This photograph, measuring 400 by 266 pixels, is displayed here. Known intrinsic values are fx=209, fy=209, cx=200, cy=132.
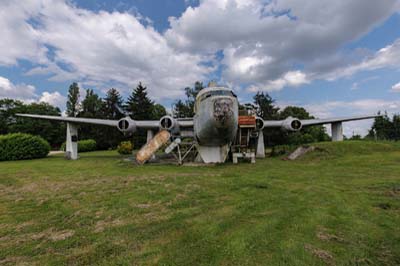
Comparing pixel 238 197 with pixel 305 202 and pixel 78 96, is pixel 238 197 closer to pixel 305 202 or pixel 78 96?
pixel 305 202

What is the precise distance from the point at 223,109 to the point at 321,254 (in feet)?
25.3

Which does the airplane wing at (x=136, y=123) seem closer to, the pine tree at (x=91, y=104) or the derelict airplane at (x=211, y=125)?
the derelict airplane at (x=211, y=125)

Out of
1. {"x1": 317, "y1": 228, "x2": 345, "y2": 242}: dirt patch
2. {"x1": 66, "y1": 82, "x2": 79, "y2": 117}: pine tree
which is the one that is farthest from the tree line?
{"x1": 317, "y1": 228, "x2": 345, "y2": 242}: dirt patch

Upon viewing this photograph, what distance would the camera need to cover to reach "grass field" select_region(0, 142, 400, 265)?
2.62 meters

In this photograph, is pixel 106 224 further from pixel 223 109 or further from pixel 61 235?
pixel 223 109

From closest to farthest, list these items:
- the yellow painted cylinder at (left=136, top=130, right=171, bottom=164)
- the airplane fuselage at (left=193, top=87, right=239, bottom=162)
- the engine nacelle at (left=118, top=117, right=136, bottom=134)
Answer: the airplane fuselage at (left=193, top=87, right=239, bottom=162) → the yellow painted cylinder at (left=136, top=130, right=171, bottom=164) → the engine nacelle at (left=118, top=117, right=136, bottom=134)

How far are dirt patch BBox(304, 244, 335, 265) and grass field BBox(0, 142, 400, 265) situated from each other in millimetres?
12

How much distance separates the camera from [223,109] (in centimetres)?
986

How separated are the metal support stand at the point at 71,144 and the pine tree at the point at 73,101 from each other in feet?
135

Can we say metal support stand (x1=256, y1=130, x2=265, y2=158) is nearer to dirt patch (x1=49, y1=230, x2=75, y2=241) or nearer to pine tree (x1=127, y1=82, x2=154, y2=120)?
dirt patch (x1=49, y1=230, x2=75, y2=241)

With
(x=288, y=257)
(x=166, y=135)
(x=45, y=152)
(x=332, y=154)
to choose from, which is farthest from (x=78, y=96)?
(x=288, y=257)

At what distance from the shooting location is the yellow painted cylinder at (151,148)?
13259 mm

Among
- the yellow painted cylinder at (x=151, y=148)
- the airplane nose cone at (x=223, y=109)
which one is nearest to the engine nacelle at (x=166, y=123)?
the yellow painted cylinder at (x=151, y=148)

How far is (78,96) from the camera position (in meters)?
55.4
